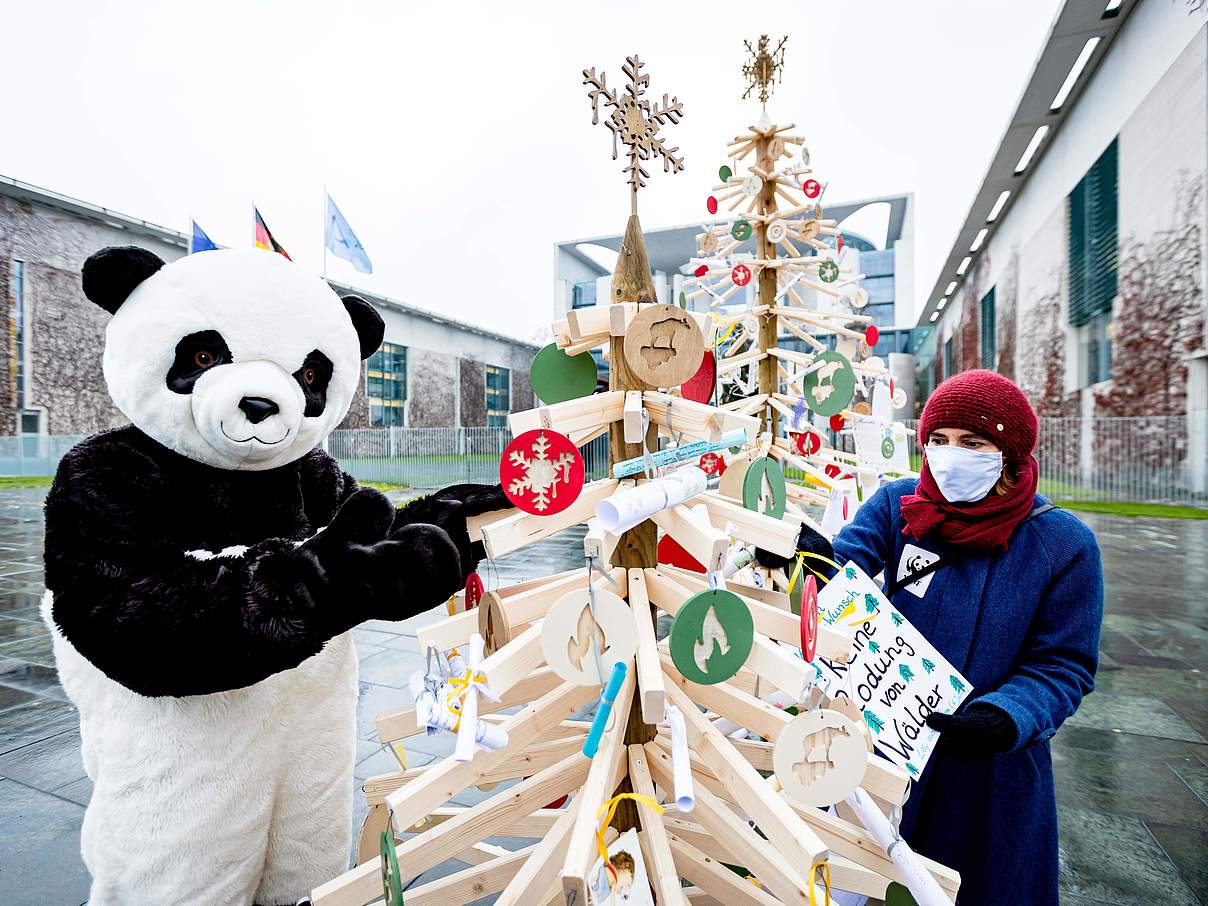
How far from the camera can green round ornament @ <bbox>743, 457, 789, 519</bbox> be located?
4.08 feet

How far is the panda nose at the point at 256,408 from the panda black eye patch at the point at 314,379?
83 mm

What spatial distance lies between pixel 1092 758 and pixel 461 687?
117 inches

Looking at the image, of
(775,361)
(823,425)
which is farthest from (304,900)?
(823,425)

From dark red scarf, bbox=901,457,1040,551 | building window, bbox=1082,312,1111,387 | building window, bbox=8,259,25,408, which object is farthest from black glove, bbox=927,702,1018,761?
building window, bbox=8,259,25,408

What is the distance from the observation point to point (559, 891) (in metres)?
1.05

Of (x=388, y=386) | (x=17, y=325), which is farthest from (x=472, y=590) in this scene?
(x=388, y=386)

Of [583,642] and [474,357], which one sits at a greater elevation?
[474,357]

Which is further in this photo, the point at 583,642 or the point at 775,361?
the point at 775,361

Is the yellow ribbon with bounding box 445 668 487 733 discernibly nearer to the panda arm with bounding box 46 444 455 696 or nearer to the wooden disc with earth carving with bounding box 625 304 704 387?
the panda arm with bounding box 46 444 455 696

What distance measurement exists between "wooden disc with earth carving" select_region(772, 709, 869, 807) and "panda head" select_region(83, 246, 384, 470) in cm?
101

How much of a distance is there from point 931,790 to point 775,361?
1.64 metres

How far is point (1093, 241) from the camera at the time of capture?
40.4 ft

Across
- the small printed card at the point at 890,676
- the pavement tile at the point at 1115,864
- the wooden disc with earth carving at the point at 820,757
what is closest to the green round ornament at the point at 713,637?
the wooden disc with earth carving at the point at 820,757

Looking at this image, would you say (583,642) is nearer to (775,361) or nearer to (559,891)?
(559,891)
